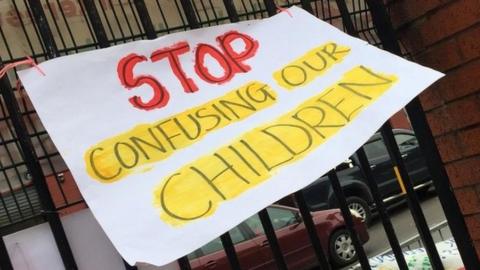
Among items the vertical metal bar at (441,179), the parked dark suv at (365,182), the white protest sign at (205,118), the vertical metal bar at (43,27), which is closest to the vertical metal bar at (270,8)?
the white protest sign at (205,118)

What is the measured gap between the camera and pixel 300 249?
24.6 ft

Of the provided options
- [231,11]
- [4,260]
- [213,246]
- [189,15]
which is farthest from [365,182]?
[4,260]

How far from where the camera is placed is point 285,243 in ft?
24.1

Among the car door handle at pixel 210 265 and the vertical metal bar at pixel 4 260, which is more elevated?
the vertical metal bar at pixel 4 260

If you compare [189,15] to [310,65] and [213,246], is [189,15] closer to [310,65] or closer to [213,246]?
[310,65]

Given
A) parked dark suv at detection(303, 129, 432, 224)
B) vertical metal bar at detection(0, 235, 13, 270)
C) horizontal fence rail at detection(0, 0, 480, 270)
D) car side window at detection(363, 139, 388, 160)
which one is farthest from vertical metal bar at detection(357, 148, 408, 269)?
car side window at detection(363, 139, 388, 160)

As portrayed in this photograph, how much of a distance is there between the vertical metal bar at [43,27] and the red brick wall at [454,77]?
4.75 ft

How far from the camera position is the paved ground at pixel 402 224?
8.37 m

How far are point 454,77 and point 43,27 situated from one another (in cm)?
156

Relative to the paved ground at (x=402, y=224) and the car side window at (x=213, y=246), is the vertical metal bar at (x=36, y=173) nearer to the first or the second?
the car side window at (x=213, y=246)

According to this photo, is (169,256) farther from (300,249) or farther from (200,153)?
(300,249)

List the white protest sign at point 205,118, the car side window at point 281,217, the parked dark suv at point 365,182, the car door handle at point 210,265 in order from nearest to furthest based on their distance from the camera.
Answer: the white protest sign at point 205,118
the car door handle at point 210,265
the car side window at point 281,217
the parked dark suv at point 365,182

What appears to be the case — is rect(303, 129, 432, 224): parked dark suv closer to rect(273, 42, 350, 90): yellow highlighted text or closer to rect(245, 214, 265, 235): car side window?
rect(245, 214, 265, 235): car side window

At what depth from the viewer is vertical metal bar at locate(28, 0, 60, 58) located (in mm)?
1874
